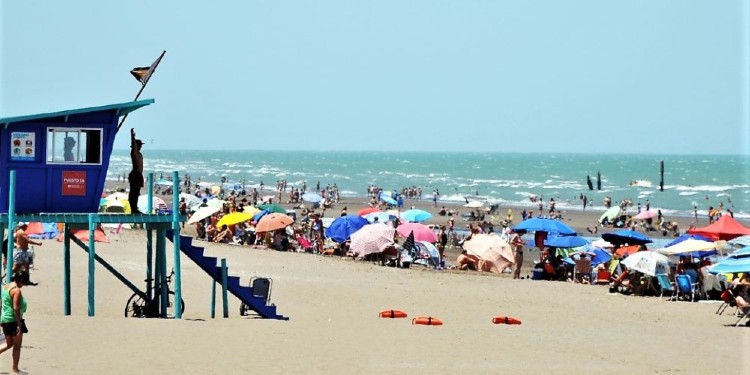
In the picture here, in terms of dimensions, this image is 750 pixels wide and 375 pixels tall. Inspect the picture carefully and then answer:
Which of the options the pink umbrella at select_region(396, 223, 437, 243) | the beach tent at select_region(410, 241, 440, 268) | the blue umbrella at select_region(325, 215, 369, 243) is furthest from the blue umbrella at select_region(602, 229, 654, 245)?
the blue umbrella at select_region(325, 215, 369, 243)

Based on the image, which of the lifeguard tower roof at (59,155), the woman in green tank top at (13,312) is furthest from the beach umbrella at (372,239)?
the woman in green tank top at (13,312)

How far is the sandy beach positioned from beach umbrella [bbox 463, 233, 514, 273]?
5.35ft

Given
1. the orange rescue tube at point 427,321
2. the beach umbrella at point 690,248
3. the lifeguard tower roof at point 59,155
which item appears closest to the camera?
the lifeguard tower roof at point 59,155

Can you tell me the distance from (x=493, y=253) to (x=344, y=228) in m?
5.04

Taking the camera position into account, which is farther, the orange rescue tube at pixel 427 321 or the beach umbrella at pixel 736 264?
the beach umbrella at pixel 736 264

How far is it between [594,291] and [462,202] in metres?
45.6

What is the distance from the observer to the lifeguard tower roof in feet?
53.1

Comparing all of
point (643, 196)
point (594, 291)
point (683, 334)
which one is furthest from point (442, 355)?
point (643, 196)

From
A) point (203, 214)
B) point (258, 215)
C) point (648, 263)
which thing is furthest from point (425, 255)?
point (203, 214)

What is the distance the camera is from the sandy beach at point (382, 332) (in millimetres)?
13156

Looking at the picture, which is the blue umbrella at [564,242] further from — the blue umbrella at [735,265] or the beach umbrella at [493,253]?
the blue umbrella at [735,265]

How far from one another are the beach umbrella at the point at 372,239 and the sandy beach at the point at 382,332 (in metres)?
2.66

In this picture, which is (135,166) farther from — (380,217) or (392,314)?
(380,217)

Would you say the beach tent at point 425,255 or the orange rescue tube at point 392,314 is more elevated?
the beach tent at point 425,255
